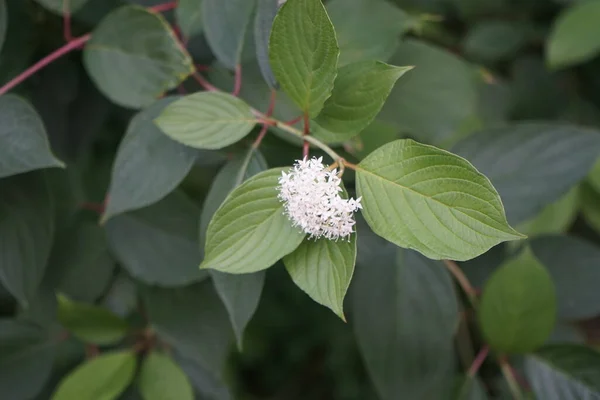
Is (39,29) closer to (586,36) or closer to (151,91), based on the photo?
(151,91)

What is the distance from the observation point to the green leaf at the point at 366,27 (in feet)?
2.27

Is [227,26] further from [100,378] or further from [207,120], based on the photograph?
[100,378]

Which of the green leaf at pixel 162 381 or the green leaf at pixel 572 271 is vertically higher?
the green leaf at pixel 572 271

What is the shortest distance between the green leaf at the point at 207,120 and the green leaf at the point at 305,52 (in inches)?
2.4

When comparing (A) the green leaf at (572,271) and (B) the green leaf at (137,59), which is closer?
(B) the green leaf at (137,59)

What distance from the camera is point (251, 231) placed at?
493mm

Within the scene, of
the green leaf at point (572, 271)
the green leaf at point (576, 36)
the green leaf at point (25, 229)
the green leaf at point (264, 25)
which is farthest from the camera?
the green leaf at point (576, 36)

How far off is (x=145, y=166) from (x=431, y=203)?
0.30 metres

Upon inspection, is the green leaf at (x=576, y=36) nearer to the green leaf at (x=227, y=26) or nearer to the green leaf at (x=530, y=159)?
the green leaf at (x=530, y=159)

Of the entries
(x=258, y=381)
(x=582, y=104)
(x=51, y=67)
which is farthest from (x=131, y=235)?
(x=582, y=104)

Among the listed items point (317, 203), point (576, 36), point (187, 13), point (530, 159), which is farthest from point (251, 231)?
point (576, 36)

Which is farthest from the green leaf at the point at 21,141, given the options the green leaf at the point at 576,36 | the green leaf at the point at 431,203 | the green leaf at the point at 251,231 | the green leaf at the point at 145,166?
the green leaf at the point at 576,36

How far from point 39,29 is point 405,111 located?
1.76 feet

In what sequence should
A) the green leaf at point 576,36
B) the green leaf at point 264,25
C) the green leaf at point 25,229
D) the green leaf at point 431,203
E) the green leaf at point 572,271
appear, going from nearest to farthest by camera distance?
the green leaf at point 431,203, the green leaf at point 264,25, the green leaf at point 25,229, the green leaf at point 572,271, the green leaf at point 576,36
